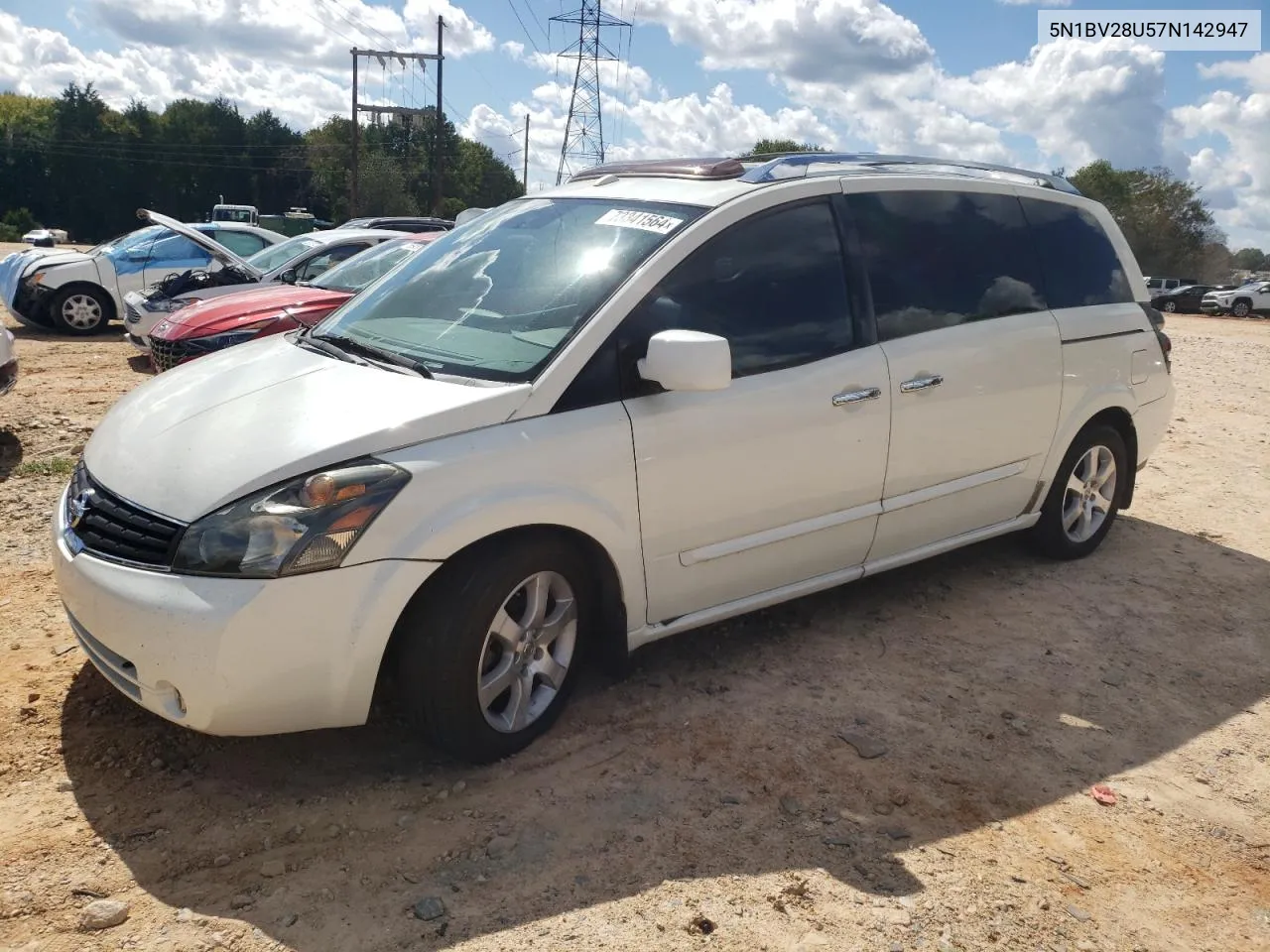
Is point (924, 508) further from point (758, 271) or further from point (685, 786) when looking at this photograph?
point (685, 786)

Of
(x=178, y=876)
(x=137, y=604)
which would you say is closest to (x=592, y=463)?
(x=137, y=604)

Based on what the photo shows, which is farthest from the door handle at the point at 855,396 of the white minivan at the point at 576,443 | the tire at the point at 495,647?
the tire at the point at 495,647

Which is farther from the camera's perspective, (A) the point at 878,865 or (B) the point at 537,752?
(B) the point at 537,752

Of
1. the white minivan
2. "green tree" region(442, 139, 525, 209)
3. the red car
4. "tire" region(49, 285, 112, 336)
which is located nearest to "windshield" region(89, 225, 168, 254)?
"tire" region(49, 285, 112, 336)

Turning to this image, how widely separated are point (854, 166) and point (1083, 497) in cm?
224

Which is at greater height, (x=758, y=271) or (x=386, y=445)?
(x=758, y=271)

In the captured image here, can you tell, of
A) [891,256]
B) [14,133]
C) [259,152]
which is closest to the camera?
[891,256]

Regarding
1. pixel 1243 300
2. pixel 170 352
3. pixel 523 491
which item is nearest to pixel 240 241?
pixel 170 352

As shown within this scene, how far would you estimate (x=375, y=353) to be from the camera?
349cm

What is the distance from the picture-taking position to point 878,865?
2.83 m

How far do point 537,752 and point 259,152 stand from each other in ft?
288

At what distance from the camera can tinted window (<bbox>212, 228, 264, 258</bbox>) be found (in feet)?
43.6

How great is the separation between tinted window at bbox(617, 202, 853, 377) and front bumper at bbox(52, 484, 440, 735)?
1187 millimetres

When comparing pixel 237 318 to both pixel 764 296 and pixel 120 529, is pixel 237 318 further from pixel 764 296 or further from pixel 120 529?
pixel 764 296
